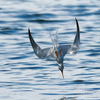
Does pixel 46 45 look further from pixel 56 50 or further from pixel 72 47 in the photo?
pixel 56 50

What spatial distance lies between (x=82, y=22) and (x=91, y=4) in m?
4.04

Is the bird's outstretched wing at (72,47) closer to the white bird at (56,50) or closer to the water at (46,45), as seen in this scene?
the white bird at (56,50)

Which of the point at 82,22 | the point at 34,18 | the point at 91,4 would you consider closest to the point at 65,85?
the point at 82,22

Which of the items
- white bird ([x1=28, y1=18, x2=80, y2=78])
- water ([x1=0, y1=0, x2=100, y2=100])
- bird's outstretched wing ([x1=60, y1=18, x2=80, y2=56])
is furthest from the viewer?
water ([x1=0, y1=0, x2=100, y2=100])

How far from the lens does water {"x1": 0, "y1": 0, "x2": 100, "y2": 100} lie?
9.06m

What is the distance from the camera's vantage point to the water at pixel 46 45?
29.7 ft

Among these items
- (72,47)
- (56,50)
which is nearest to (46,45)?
(72,47)

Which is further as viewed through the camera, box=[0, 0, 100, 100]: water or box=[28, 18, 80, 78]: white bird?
box=[0, 0, 100, 100]: water

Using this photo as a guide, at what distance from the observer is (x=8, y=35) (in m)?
15.2

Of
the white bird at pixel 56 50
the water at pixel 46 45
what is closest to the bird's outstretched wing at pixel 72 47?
the white bird at pixel 56 50

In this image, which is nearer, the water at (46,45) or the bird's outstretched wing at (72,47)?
the bird's outstretched wing at (72,47)

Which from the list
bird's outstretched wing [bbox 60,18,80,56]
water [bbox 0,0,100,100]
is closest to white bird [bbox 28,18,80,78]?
bird's outstretched wing [bbox 60,18,80,56]

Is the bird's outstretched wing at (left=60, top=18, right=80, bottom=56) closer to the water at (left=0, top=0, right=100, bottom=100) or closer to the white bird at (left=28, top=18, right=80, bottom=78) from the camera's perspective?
the white bird at (left=28, top=18, right=80, bottom=78)

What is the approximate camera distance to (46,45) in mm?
13562
